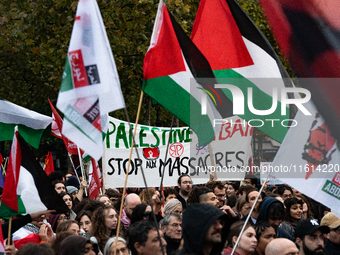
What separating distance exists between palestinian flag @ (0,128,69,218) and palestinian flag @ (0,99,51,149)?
1.51 metres

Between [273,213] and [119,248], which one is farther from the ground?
[119,248]

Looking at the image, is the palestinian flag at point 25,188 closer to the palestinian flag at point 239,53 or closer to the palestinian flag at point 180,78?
the palestinian flag at point 180,78

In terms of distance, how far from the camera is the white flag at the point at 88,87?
4.21 m

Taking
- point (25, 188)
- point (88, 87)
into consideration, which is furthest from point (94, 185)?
point (88, 87)

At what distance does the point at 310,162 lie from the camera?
430cm

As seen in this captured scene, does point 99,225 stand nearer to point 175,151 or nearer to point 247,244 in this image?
point 247,244

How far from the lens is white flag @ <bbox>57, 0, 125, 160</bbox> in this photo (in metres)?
4.21

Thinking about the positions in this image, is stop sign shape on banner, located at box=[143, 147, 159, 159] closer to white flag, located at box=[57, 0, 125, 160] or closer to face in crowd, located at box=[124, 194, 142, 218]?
face in crowd, located at box=[124, 194, 142, 218]

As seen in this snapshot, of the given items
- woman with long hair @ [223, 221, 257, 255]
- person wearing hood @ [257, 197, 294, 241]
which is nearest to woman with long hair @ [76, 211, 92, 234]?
woman with long hair @ [223, 221, 257, 255]

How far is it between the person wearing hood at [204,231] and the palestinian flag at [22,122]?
3634mm

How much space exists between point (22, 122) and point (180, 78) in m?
2.76

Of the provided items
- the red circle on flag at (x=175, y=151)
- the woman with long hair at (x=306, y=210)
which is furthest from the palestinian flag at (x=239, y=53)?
the red circle on flag at (x=175, y=151)

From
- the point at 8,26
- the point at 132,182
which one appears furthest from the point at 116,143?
the point at 8,26

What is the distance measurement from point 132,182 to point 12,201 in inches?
229
